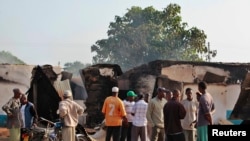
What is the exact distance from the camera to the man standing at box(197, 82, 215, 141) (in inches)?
361

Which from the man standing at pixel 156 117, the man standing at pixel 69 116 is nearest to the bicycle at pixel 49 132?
the man standing at pixel 69 116

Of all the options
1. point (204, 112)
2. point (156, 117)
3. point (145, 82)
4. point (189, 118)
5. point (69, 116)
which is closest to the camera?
point (204, 112)

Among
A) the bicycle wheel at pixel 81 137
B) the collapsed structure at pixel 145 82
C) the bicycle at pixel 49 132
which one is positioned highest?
the collapsed structure at pixel 145 82

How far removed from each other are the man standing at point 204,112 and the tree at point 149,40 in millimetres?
28866

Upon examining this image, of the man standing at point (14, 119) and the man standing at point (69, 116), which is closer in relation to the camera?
the man standing at point (69, 116)

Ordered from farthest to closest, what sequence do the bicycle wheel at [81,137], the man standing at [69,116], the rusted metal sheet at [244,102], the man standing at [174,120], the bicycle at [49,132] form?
the bicycle wheel at [81,137], the bicycle at [49,132], the man standing at [69,116], the rusted metal sheet at [244,102], the man standing at [174,120]

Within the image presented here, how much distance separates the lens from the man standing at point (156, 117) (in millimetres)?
11227

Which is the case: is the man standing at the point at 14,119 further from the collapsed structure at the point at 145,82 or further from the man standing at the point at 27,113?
the collapsed structure at the point at 145,82

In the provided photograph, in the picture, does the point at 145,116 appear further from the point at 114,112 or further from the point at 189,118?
the point at 189,118

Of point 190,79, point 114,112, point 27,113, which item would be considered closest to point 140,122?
point 114,112

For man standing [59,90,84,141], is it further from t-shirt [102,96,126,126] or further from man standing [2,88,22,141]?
man standing [2,88,22,141]

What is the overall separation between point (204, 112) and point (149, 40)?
35628 millimetres

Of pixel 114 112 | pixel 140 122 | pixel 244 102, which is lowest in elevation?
pixel 140 122

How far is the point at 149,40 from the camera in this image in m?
44.7
